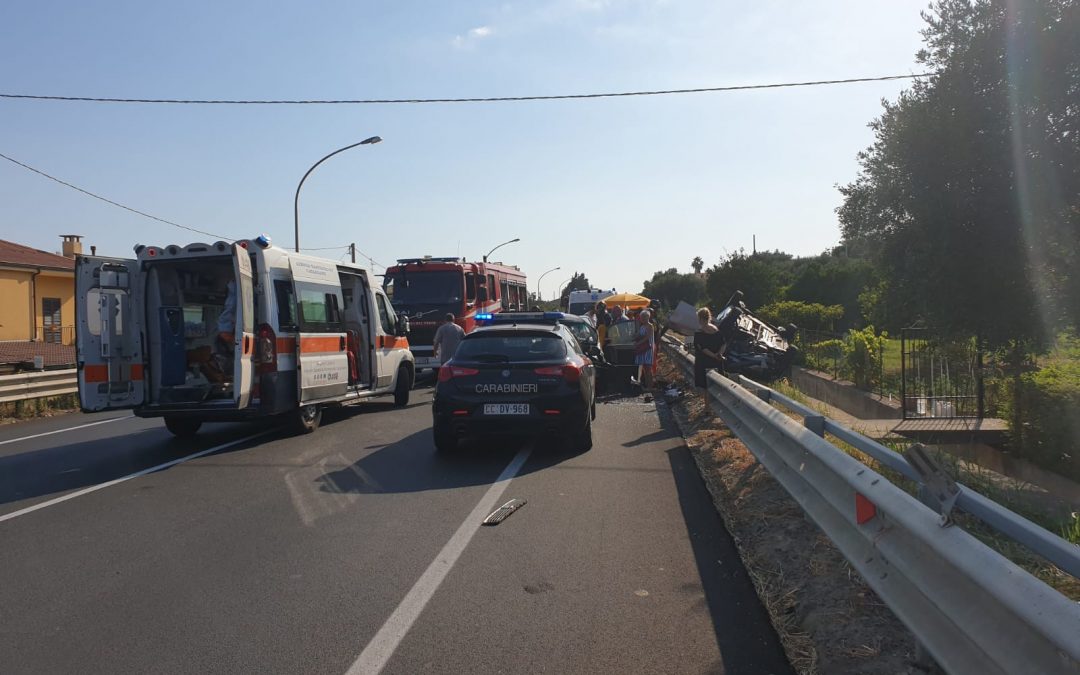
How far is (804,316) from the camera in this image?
28.0m

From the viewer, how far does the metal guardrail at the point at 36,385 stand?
14750 millimetres

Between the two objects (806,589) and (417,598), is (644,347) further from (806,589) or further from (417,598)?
(417,598)

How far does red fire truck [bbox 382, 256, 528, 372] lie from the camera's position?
20125 mm

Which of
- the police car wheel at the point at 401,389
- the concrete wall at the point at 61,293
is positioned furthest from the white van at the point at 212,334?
the concrete wall at the point at 61,293

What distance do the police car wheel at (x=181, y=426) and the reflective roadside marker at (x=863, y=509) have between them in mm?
9843

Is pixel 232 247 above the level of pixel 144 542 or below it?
above

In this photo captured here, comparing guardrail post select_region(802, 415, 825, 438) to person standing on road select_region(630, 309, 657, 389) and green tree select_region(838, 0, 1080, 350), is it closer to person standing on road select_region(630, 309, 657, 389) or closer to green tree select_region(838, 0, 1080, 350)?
green tree select_region(838, 0, 1080, 350)

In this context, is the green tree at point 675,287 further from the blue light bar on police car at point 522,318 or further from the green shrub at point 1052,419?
the green shrub at point 1052,419

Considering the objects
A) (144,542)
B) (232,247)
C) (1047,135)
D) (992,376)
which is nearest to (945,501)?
(144,542)

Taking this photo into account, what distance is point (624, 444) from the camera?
10.4 meters

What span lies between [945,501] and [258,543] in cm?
477

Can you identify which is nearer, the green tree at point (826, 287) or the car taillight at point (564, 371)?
the car taillight at point (564, 371)

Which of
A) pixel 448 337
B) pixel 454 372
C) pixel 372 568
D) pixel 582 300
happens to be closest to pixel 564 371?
pixel 454 372

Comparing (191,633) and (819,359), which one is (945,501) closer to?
(191,633)
